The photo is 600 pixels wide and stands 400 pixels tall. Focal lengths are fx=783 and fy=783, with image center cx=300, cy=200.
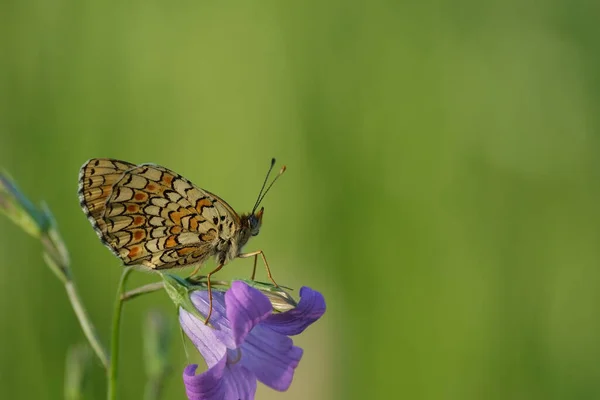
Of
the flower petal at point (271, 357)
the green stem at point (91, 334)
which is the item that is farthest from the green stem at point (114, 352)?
the flower petal at point (271, 357)

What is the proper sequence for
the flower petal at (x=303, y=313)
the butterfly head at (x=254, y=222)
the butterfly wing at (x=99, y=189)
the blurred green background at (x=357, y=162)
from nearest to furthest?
the flower petal at (x=303, y=313)
the butterfly wing at (x=99, y=189)
the butterfly head at (x=254, y=222)
the blurred green background at (x=357, y=162)

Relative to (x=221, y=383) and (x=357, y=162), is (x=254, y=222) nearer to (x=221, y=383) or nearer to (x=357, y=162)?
(x=221, y=383)

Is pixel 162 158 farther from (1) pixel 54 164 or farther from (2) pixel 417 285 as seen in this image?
(2) pixel 417 285

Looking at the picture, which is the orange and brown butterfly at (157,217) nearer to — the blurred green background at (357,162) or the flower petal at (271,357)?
the flower petal at (271,357)

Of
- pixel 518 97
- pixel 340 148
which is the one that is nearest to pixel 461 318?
pixel 340 148

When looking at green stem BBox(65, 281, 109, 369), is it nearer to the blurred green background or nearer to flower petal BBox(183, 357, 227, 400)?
flower petal BBox(183, 357, 227, 400)

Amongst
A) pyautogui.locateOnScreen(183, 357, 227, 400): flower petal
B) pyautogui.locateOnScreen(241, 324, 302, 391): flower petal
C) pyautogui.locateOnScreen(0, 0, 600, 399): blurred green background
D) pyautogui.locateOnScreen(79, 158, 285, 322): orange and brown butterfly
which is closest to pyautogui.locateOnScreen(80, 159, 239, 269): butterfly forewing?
pyautogui.locateOnScreen(79, 158, 285, 322): orange and brown butterfly
